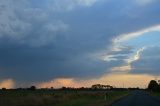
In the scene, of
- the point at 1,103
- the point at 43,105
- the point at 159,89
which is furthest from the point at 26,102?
the point at 159,89

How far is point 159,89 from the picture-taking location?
493ft

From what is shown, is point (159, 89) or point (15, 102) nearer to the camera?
point (15, 102)

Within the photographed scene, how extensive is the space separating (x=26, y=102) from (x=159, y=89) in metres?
116

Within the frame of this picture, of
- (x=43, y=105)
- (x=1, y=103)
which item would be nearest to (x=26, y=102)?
(x=43, y=105)

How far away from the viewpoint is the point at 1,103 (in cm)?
3419

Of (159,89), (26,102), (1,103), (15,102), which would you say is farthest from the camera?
(159,89)

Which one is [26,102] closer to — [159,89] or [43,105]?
[43,105]

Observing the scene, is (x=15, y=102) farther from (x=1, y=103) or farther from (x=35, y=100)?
(x=35, y=100)

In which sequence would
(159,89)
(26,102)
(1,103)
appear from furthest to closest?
(159,89)
(26,102)
(1,103)

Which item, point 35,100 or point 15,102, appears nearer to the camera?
point 15,102

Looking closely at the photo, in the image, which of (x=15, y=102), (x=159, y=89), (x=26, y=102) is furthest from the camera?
(x=159, y=89)

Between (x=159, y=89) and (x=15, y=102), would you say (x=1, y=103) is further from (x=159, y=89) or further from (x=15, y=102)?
(x=159, y=89)

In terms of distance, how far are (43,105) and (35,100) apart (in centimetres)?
201

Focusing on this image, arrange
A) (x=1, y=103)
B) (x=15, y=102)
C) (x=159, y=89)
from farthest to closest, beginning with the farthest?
(x=159, y=89), (x=15, y=102), (x=1, y=103)
